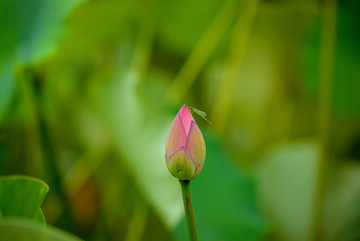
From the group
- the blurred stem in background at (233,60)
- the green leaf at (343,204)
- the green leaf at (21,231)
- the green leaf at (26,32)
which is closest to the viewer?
the green leaf at (21,231)

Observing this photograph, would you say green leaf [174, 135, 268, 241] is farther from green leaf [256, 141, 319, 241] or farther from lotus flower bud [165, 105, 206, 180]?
lotus flower bud [165, 105, 206, 180]

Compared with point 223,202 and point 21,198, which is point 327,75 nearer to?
point 223,202

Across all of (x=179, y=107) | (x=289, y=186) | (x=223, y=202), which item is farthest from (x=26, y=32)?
(x=289, y=186)

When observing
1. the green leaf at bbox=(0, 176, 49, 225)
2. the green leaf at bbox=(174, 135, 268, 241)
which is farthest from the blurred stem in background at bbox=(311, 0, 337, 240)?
the green leaf at bbox=(0, 176, 49, 225)

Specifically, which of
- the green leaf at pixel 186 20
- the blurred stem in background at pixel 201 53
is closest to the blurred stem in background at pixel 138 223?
the blurred stem in background at pixel 201 53

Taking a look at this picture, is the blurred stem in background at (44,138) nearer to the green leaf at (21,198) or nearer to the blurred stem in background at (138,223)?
the blurred stem in background at (138,223)

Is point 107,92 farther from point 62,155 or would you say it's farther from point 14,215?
point 14,215

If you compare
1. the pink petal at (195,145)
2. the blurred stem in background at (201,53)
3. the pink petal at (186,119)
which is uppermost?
the blurred stem in background at (201,53)
